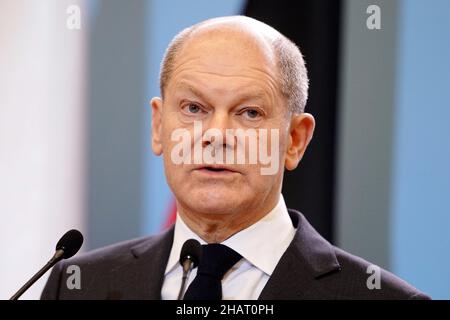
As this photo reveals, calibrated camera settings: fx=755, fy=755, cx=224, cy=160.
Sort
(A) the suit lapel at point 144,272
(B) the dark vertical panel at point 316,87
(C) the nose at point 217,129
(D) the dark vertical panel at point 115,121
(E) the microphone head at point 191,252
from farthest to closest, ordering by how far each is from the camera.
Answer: (D) the dark vertical panel at point 115,121 < (B) the dark vertical panel at point 316,87 < (A) the suit lapel at point 144,272 < (C) the nose at point 217,129 < (E) the microphone head at point 191,252

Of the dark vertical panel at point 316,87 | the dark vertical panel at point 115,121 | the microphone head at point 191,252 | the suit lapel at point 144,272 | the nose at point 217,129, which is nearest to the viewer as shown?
the microphone head at point 191,252

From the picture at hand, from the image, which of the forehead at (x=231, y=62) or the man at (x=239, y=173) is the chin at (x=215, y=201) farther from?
→ the forehead at (x=231, y=62)

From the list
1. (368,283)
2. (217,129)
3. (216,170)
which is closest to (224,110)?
(217,129)

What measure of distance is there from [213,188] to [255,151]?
15cm

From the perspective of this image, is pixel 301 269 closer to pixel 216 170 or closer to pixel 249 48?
pixel 216 170

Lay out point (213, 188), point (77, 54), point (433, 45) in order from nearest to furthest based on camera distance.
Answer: point (213, 188), point (433, 45), point (77, 54)

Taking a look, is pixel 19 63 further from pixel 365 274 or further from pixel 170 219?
pixel 365 274

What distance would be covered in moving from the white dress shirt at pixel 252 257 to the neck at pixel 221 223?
1 cm

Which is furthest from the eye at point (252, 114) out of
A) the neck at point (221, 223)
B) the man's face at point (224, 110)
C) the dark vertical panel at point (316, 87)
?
the dark vertical panel at point (316, 87)

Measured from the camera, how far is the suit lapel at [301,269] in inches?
77.1

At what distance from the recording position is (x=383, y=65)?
227 centimetres

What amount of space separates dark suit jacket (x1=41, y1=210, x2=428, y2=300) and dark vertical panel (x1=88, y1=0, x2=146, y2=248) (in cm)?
22

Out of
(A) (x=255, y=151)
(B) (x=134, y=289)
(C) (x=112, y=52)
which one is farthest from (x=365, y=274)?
(C) (x=112, y=52)

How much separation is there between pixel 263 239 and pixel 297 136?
1.00 ft
